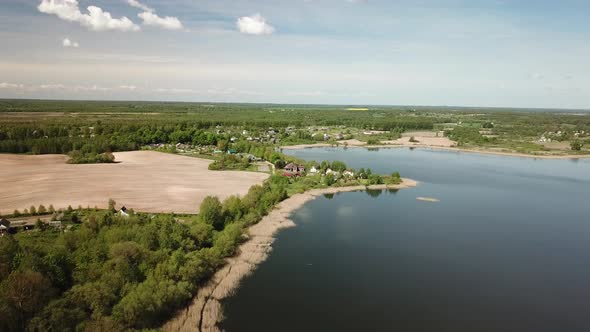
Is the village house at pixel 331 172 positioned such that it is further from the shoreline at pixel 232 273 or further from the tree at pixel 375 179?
the shoreline at pixel 232 273

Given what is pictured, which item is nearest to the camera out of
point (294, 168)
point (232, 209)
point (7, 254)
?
point (7, 254)

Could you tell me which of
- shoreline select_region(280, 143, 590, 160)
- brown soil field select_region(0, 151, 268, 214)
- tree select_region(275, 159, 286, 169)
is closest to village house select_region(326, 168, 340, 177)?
tree select_region(275, 159, 286, 169)

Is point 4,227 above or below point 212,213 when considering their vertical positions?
below

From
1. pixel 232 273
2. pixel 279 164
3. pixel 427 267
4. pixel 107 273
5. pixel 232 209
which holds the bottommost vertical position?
pixel 427 267

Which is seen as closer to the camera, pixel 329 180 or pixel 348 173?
pixel 329 180

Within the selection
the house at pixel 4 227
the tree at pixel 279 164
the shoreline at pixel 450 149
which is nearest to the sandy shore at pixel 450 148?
the shoreline at pixel 450 149

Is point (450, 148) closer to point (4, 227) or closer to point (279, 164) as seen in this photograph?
point (279, 164)

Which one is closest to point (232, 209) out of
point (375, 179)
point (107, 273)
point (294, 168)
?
point (107, 273)
